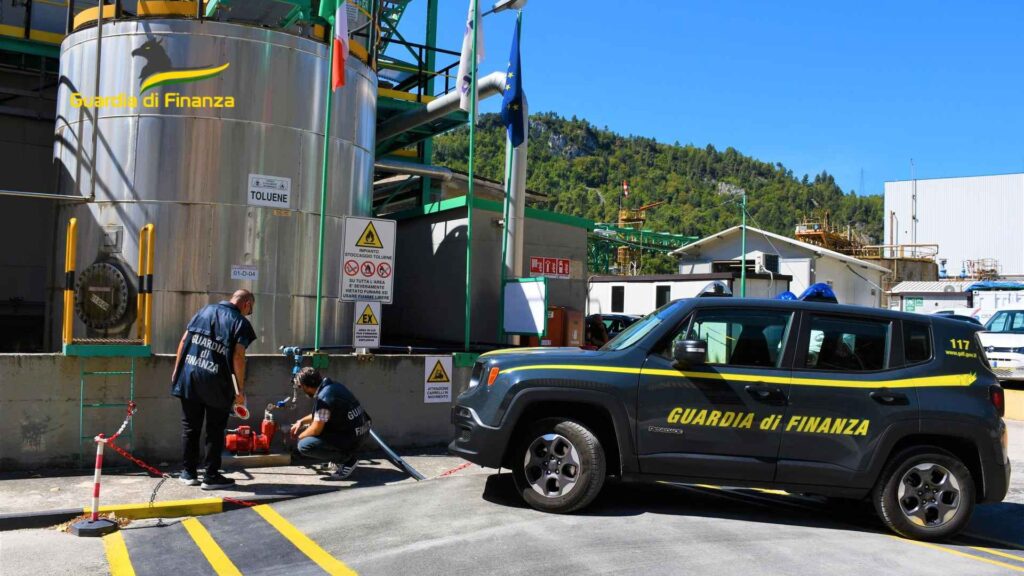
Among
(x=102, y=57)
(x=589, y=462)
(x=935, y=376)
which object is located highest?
Answer: (x=102, y=57)

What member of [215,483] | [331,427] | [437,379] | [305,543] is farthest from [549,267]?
[305,543]

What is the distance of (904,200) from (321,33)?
7090cm

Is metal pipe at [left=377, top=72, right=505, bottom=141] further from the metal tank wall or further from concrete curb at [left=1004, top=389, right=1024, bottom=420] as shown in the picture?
concrete curb at [left=1004, top=389, right=1024, bottom=420]

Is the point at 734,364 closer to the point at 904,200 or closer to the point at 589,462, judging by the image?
the point at 589,462

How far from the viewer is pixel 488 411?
7.05 metres

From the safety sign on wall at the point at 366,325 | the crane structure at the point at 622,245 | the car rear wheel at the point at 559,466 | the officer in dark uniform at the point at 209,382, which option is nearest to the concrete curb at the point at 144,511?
the officer in dark uniform at the point at 209,382

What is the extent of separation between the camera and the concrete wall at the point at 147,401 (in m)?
8.11

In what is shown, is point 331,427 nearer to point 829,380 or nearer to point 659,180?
point 829,380

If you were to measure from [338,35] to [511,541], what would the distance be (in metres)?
6.84

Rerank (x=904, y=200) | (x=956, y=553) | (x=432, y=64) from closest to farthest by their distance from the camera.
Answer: (x=956, y=553) → (x=432, y=64) → (x=904, y=200)

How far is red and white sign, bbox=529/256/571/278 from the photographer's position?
46.5ft

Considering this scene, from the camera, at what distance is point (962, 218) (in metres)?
68.8

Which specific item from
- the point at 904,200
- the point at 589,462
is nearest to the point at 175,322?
the point at 589,462

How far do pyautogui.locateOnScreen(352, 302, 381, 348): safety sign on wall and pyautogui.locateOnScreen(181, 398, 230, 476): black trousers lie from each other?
252 centimetres
